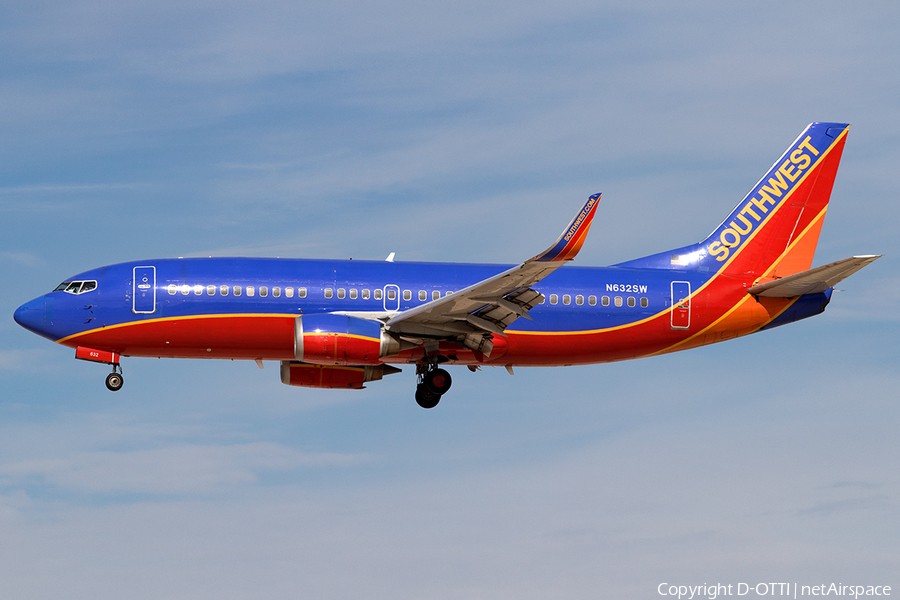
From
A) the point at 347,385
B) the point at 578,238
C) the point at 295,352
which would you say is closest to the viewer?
the point at 578,238

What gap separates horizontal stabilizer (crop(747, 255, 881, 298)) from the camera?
39.6m

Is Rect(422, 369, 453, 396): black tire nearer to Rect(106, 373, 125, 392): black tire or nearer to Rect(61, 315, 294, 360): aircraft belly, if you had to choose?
Rect(61, 315, 294, 360): aircraft belly

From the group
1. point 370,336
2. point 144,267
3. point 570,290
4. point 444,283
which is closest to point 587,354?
point 570,290

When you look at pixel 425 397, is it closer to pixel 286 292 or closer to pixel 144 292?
pixel 286 292

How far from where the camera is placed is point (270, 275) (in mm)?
39438

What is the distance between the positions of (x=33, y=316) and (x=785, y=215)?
28932 mm

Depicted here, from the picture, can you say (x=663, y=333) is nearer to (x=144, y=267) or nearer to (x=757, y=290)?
(x=757, y=290)

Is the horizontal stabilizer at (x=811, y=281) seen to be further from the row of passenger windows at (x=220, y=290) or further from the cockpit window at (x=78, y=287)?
the cockpit window at (x=78, y=287)

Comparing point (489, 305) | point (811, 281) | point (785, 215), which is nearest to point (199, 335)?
point (489, 305)

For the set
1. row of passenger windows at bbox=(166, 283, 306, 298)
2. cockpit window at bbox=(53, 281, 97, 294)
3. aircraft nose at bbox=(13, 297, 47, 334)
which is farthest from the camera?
cockpit window at bbox=(53, 281, 97, 294)

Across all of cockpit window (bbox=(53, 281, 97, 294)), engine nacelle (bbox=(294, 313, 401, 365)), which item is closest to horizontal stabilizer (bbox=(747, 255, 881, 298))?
engine nacelle (bbox=(294, 313, 401, 365))

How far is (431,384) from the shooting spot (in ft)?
133

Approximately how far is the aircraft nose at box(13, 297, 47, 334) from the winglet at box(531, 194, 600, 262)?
17.7 metres

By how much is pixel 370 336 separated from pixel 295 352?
101 inches
